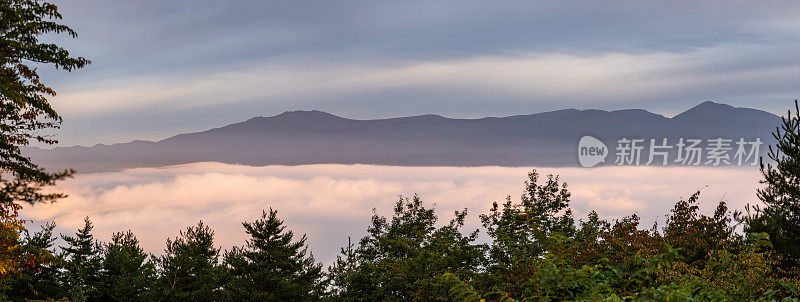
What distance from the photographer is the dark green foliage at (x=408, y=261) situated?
34.6m

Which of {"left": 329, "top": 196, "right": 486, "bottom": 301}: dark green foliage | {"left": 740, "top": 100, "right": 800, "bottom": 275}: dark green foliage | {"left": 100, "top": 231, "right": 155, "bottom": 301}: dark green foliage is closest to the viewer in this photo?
{"left": 740, "top": 100, "right": 800, "bottom": 275}: dark green foliage

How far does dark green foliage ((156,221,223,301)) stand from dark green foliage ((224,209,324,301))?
Result: 292cm

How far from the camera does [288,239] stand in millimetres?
42938

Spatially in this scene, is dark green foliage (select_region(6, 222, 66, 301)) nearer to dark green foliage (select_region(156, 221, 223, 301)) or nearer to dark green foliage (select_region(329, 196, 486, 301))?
dark green foliage (select_region(156, 221, 223, 301))

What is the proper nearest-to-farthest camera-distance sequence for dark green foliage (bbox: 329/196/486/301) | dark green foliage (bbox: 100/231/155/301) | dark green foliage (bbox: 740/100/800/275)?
dark green foliage (bbox: 740/100/800/275), dark green foliage (bbox: 329/196/486/301), dark green foliage (bbox: 100/231/155/301)

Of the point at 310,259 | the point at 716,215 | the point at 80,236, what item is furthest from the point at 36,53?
the point at 80,236

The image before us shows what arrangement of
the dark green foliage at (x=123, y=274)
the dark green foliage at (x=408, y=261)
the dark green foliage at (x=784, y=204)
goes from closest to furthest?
the dark green foliage at (x=784, y=204)
the dark green foliage at (x=408, y=261)
the dark green foliage at (x=123, y=274)

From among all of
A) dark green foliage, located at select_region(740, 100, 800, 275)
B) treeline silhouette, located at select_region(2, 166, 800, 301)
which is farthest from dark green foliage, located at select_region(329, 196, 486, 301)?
dark green foliage, located at select_region(740, 100, 800, 275)

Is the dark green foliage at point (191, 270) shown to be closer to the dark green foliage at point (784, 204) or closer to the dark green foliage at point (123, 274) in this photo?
the dark green foliage at point (123, 274)

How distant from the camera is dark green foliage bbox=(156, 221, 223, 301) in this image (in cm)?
4356

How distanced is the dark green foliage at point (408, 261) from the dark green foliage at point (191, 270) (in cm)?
963

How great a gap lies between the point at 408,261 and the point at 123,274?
74.6 ft

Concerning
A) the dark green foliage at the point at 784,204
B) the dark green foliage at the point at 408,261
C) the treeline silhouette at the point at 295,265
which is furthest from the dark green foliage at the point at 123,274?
the dark green foliage at the point at 784,204

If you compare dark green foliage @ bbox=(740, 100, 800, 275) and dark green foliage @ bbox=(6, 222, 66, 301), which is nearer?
dark green foliage @ bbox=(740, 100, 800, 275)
